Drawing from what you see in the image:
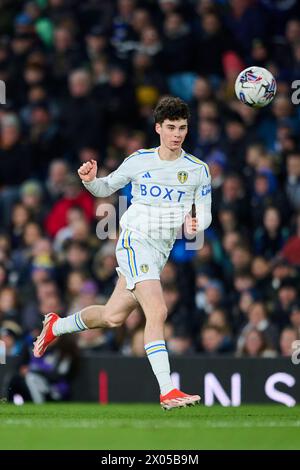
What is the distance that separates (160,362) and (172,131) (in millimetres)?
1739

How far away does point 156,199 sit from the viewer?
1097cm

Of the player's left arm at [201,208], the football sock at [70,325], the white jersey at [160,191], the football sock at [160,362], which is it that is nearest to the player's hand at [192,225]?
the player's left arm at [201,208]

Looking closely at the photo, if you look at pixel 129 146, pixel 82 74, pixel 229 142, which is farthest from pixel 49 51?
pixel 229 142

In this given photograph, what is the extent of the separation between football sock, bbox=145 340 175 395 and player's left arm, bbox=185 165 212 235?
2.97ft

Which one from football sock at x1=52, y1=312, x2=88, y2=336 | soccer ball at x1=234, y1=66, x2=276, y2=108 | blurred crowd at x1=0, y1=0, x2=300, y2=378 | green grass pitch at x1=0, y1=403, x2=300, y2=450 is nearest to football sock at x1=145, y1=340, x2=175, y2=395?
green grass pitch at x1=0, y1=403, x2=300, y2=450

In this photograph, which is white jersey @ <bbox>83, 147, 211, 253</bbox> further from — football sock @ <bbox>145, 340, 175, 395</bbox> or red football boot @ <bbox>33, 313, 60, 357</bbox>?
red football boot @ <bbox>33, 313, 60, 357</bbox>

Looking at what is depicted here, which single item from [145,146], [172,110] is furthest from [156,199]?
[145,146]

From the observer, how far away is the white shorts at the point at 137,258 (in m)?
10.8

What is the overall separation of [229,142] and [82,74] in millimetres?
2473

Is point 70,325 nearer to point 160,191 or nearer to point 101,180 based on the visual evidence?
point 101,180

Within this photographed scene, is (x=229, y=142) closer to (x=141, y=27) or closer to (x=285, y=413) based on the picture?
(x=141, y=27)

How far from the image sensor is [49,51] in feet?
63.2

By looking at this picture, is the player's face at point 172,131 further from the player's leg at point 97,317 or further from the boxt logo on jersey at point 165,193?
the player's leg at point 97,317

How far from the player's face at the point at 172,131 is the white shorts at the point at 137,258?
74 centimetres
